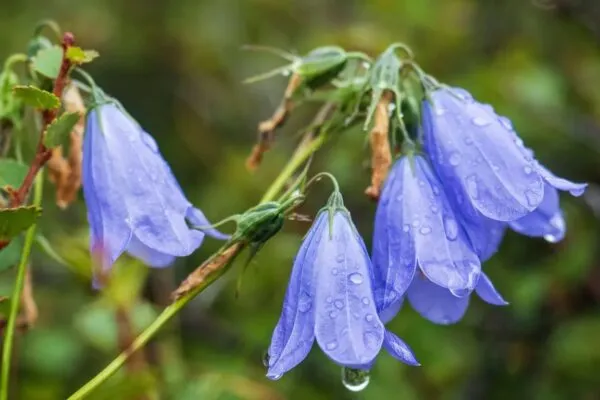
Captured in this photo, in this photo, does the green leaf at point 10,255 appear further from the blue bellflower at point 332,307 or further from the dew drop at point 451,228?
the dew drop at point 451,228

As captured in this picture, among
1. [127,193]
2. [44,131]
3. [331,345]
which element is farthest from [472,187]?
[44,131]

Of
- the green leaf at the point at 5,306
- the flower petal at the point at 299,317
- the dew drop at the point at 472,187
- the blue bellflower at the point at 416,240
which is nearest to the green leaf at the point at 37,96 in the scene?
the green leaf at the point at 5,306

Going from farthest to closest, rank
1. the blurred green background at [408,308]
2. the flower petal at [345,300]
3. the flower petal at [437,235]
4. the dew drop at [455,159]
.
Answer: the blurred green background at [408,308], the dew drop at [455,159], the flower petal at [437,235], the flower petal at [345,300]

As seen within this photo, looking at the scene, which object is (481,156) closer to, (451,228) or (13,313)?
(451,228)

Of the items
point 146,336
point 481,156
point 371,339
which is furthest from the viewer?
point 481,156

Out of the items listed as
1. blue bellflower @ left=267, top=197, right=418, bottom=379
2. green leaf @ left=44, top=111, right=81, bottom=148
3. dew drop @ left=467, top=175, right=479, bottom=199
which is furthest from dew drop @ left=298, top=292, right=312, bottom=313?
green leaf @ left=44, top=111, right=81, bottom=148
